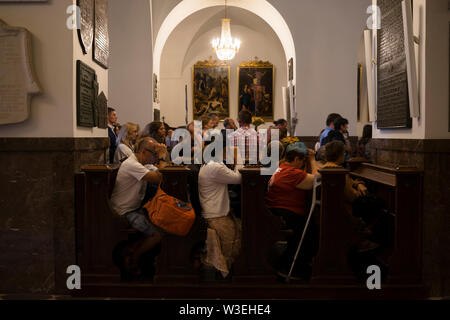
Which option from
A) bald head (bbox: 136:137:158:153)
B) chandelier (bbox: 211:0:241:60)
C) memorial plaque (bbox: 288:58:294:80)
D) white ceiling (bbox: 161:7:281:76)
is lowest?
bald head (bbox: 136:137:158:153)

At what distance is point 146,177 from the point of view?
12.8ft

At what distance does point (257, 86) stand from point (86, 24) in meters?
11.0

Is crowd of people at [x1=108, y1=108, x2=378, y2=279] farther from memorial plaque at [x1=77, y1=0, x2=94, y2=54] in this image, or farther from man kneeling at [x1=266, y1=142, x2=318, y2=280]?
memorial plaque at [x1=77, y1=0, x2=94, y2=54]

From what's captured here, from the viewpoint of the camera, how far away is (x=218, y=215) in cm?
397

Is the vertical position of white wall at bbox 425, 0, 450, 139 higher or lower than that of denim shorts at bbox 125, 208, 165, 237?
higher

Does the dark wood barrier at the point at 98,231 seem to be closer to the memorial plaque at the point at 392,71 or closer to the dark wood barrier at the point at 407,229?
the dark wood barrier at the point at 407,229

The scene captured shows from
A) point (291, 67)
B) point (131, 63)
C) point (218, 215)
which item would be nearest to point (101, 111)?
point (218, 215)

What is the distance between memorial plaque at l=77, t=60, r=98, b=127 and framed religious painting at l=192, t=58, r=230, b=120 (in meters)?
10.4

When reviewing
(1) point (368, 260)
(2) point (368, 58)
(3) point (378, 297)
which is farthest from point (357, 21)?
(3) point (378, 297)

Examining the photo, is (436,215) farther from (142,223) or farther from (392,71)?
(142,223)

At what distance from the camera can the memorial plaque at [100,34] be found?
4.64m

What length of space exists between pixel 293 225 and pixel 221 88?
11.2 m

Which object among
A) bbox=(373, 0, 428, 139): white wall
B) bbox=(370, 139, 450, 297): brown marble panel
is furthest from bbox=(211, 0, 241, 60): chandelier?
bbox=(370, 139, 450, 297): brown marble panel

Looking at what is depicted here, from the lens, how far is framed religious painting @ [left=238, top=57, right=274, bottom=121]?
586 inches
